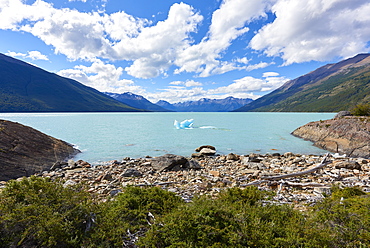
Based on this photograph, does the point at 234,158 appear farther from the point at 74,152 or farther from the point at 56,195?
the point at 74,152

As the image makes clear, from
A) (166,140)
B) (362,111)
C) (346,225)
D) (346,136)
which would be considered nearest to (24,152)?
(346,225)

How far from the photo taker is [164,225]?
14.8 feet

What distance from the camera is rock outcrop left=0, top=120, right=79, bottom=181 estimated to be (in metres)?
12.7

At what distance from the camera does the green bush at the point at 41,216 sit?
3.98 m

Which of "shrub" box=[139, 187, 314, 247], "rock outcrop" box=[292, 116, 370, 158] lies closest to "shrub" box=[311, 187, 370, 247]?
"shrub" box=[139, 187, 314, 247]

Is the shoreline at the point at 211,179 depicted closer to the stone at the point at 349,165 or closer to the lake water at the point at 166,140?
the stone at the point at 349,165

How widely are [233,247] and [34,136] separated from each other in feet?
70.1

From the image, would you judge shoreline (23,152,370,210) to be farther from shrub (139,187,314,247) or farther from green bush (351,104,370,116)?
green bush (351,104,370,116)

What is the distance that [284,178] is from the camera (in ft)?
36.3

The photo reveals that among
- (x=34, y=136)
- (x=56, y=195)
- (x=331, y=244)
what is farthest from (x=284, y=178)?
(x=34, y=136)

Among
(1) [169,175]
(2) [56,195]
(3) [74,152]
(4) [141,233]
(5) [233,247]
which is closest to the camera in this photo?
(5) [233,247]

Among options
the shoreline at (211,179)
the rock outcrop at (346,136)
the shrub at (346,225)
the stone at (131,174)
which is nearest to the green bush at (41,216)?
the shoreline at (211,179)

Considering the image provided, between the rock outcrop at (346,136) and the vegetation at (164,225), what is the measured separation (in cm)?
2247

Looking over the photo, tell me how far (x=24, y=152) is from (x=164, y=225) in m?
16.3
